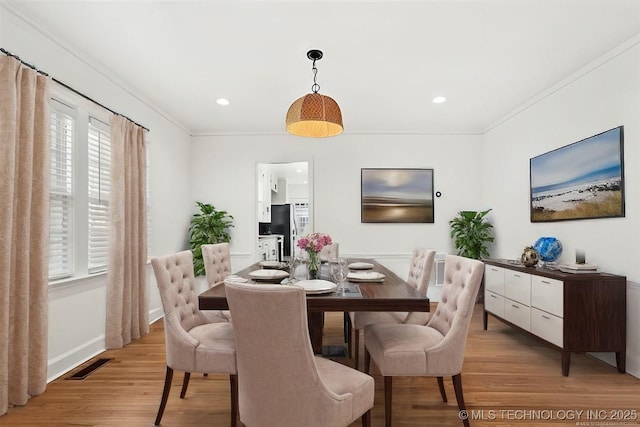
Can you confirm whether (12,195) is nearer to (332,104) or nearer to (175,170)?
(332,104)

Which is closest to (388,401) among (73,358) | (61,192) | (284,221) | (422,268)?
(422,268)

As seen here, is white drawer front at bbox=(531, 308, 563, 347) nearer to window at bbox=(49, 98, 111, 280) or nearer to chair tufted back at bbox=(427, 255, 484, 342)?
chair tufted back at bbox=(427, 255, 484, 342)

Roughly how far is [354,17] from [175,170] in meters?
3.46

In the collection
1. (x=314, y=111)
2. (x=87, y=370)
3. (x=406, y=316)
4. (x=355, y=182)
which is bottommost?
(x=87, y=370)

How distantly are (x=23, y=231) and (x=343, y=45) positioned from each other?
2600 mm

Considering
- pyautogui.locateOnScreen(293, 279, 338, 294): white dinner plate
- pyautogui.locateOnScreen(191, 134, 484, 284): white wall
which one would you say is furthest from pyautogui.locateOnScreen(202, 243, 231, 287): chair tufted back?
pyautogui.locateOnScreen(191, 134, 484, 284): white wall

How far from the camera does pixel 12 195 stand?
7.16 ft

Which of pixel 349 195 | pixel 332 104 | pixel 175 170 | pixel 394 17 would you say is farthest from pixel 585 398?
pixel 175 170

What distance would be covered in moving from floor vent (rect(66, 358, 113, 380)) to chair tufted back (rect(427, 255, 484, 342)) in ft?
8.74

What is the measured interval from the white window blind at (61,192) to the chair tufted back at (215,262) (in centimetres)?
113

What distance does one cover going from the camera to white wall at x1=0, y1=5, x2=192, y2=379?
8.25ft

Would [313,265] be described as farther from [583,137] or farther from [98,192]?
[583,137]

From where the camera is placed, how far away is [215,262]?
313cm

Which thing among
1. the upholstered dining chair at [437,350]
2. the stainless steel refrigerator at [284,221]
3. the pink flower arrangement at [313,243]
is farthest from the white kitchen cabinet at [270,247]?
the upholstered dining chair at [437,350]
